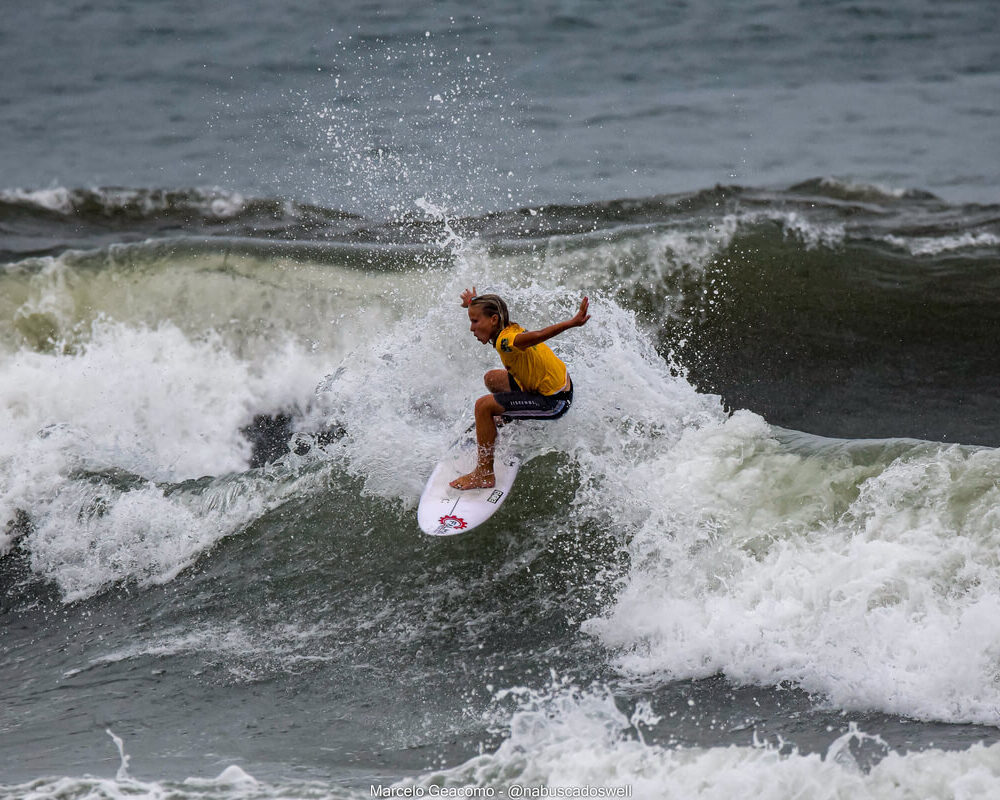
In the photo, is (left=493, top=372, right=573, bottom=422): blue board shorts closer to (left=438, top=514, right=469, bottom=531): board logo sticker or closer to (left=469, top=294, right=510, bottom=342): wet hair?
(left=469, top=294, right=510, bottom=342): wet hair

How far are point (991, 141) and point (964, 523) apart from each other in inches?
388

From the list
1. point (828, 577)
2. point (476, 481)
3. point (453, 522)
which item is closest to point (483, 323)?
point (476, 481)

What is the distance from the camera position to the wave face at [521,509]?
5.30 meters

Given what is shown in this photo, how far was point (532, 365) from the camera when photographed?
6.63 m

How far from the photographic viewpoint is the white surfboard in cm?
670

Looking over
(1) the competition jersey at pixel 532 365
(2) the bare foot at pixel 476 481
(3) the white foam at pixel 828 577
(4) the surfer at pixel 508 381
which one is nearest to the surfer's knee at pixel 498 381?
(4) the surfer at pixel 508 381

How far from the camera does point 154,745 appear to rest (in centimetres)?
548

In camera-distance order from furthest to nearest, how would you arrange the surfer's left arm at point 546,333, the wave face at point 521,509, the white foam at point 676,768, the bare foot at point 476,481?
the bare foot at point 476,481 < the surfer's left arm at point 546,333 < the wave face at point 521,509 < the white foam at point 676,768

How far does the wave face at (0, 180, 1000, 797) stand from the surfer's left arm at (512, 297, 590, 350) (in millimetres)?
1209

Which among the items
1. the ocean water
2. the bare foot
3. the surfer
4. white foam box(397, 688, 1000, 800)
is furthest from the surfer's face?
white foam box(397, 688, 1000, 800)

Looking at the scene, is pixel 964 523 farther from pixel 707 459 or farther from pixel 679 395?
pixel 679 395

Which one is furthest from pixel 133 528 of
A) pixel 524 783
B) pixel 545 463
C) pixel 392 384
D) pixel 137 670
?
pixel 524 783

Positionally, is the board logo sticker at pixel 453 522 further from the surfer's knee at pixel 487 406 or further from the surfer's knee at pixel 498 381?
the surfer's knee at pixel 498 381

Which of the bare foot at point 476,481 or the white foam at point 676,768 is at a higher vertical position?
the bare foot at point 476,481
